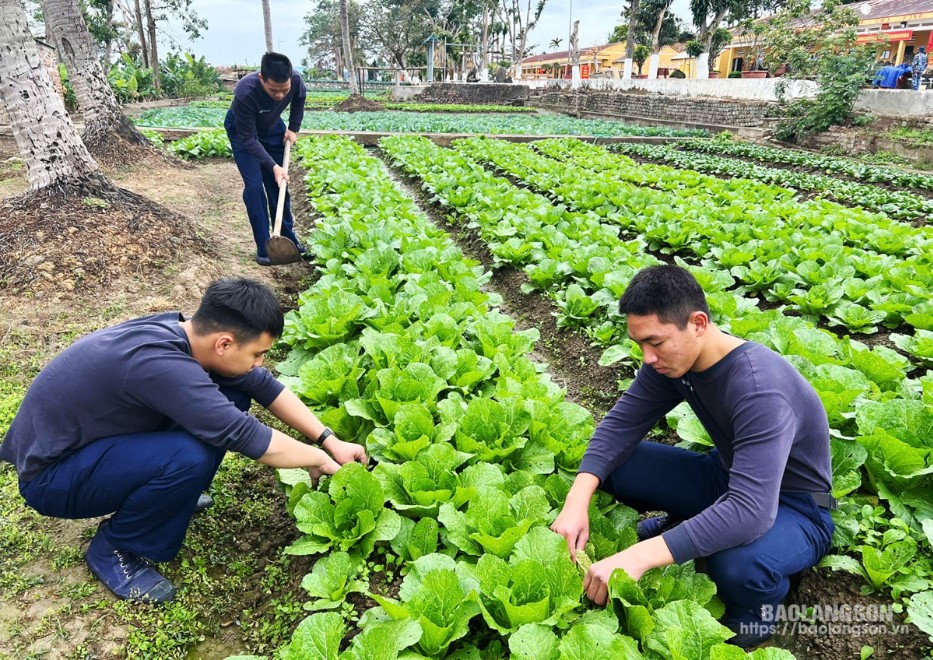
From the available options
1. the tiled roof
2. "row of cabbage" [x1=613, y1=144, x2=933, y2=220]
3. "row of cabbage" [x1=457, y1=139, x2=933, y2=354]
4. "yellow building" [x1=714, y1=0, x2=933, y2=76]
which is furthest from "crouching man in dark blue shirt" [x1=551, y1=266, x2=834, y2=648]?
the tiled roof

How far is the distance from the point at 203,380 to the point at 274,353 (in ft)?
7.17

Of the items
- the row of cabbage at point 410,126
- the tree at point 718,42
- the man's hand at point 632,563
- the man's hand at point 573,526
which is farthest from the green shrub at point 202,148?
the tree at point 718,42

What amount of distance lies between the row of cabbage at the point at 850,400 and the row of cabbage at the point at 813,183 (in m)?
5.57

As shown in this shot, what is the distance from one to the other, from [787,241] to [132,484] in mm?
5703

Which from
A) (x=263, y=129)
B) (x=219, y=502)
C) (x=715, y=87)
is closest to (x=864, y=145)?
(x=715, y=87)

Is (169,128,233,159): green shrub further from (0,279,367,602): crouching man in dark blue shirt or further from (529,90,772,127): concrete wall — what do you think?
(529,90,772,127): concrete wall

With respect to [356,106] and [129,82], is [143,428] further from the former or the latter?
[129,82]

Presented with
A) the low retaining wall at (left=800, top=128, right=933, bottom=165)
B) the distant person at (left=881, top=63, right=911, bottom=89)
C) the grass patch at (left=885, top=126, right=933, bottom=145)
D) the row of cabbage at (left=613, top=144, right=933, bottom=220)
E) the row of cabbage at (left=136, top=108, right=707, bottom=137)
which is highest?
the distant person at (left=881, top=63, right=911, bottom=89)

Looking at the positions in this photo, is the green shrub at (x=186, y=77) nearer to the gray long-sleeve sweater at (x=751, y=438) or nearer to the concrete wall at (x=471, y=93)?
the concrete wall at (x=471, y=93)

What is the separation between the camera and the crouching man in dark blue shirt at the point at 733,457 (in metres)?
1.78

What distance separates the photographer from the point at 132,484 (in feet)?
6.78

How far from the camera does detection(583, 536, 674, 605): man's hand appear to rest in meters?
1.79

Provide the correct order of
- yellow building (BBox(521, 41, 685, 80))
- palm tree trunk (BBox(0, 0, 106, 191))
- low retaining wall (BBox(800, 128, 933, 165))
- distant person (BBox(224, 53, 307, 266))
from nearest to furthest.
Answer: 1. palm tree trunk (BBox(0, 0, 106, 191))
2. distant person (BBox(224, 53, 307, 266))
3. low retaining wall (BBox(800, 128, 933, 165))
4. yellow building (BBox(521, 41, 685, 80))

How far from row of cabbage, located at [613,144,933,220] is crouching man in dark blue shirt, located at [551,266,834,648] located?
26.5 ft
